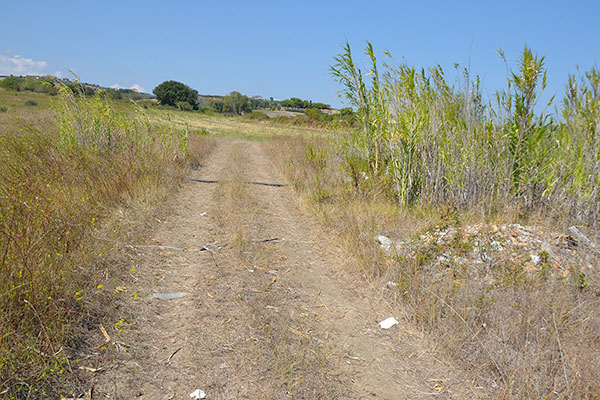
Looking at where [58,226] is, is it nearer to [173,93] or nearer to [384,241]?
[384,241]

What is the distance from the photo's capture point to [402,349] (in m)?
3.26

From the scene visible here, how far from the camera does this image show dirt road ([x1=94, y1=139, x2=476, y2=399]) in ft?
8.89

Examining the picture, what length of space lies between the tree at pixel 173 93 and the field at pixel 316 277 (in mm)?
69607

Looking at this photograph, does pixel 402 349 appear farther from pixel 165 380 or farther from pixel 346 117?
pixel 346 117

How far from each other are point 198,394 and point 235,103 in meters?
74.2

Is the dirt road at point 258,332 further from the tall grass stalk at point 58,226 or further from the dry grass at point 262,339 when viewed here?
the tall grass stalk at point 58,226

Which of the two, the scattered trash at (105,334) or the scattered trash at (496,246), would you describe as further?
the scattered trash at (496,246)

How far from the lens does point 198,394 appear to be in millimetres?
2564

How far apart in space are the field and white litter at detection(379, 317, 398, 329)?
57 mm

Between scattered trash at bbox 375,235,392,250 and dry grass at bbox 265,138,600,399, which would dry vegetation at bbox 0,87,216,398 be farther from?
scattered trash at bbox 375,235,392,250

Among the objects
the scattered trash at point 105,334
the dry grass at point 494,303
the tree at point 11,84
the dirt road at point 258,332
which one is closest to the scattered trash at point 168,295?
the dirt road at point 258,332

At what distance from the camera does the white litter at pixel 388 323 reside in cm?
359

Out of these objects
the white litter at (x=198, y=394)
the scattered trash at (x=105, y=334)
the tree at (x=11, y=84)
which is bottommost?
the white litter at (x=198, y=394)

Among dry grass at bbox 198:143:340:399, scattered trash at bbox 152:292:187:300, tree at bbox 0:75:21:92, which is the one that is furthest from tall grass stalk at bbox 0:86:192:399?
tree at bbox 0:75:21:92
